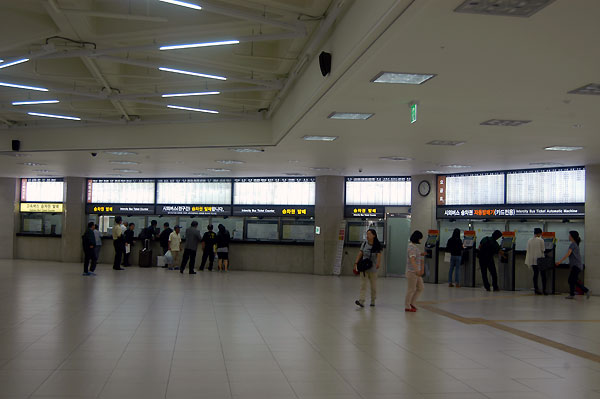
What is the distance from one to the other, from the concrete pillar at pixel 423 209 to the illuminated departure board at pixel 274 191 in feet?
12.7

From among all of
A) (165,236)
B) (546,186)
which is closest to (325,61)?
(546,186)

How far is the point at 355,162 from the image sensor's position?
16.6 meters

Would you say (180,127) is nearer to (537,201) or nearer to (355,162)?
(355,162)

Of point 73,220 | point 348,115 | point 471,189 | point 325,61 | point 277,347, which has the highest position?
point 325,61

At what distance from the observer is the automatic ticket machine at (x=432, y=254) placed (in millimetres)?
18000

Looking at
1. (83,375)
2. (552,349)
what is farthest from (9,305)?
(552,349)

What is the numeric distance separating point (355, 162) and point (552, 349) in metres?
9.58

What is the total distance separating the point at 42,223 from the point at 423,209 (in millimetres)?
15105

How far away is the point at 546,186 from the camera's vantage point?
1655 centimetres

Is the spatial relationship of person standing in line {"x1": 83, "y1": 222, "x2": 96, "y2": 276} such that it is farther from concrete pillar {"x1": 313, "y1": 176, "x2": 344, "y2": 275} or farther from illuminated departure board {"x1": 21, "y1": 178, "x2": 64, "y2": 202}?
illuminated departure board {"x1": 21, "y1": 178, "x2": 64, "y2": 202}

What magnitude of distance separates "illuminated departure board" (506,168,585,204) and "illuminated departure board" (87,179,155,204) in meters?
13.3

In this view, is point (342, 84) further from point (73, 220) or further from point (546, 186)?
point (73, 220)

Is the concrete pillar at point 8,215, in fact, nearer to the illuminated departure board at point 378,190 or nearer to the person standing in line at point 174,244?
the person standing in line at point 174,244

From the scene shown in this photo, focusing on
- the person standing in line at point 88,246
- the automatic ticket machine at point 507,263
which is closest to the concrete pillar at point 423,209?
the automatic ticket machine at point 507,263
